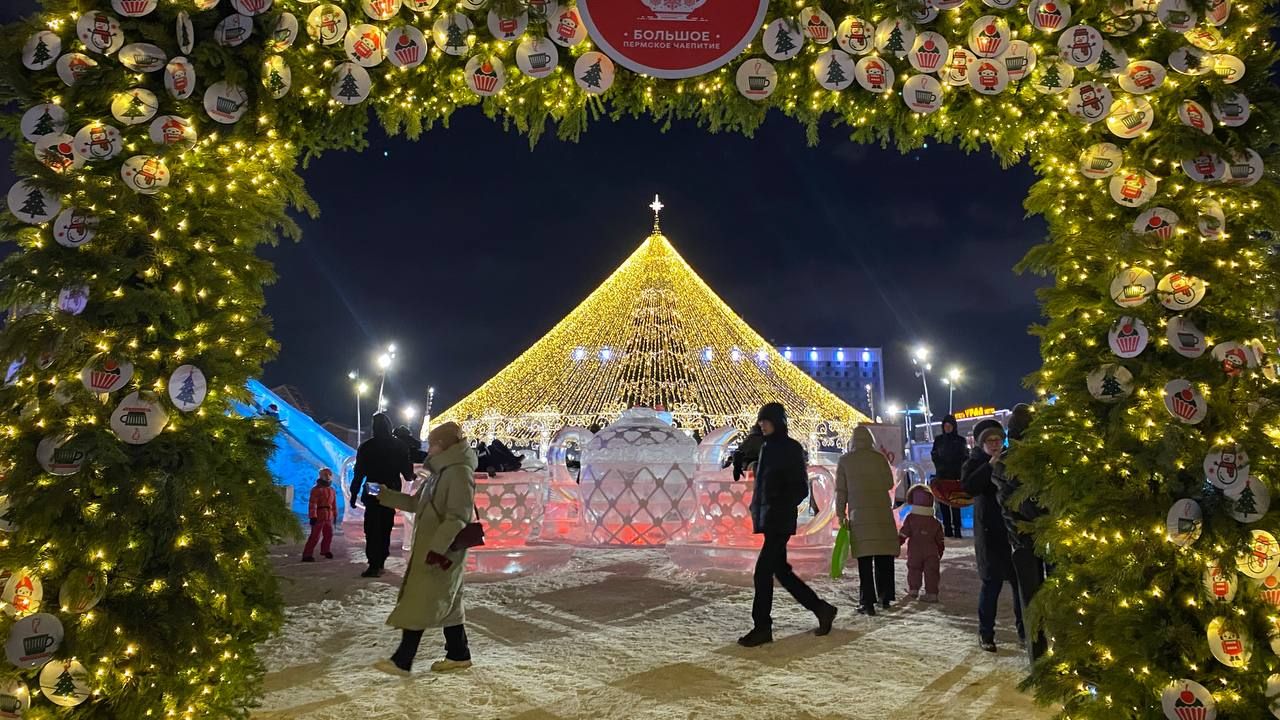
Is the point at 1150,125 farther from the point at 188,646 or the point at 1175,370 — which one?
the point at 188,646

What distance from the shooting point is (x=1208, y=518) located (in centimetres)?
320

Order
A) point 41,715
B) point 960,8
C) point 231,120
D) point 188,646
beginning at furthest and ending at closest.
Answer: point 960,8
point 231,120
point 188,646
point 41,715

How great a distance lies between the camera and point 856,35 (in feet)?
12.8

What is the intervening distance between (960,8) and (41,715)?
553cm

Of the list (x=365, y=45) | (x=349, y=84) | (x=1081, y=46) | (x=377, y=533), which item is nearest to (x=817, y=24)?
(x=1081, y=46)

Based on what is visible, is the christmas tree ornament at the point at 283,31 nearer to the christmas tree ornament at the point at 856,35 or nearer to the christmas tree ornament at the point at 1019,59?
the christmas tree ornament at the point at 856,35

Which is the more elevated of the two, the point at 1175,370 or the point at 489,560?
the point at 1175,370

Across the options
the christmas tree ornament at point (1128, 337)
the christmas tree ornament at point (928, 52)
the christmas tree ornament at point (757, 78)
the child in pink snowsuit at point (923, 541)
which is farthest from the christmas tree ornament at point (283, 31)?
the child in pink snowsuit at point (923, 541)

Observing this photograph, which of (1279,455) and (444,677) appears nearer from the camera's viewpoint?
(1279,455)

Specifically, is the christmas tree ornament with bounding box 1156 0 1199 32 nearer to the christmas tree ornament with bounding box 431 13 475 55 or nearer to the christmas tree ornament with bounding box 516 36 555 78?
the christmas tree ornament with bounding box 516 36 555 78

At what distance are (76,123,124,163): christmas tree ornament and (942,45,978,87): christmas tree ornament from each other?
14.0 ft

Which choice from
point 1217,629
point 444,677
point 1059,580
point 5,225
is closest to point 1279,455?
point 1217,629

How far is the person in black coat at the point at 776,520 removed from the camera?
479cm

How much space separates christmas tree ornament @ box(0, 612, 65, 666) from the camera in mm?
2836
